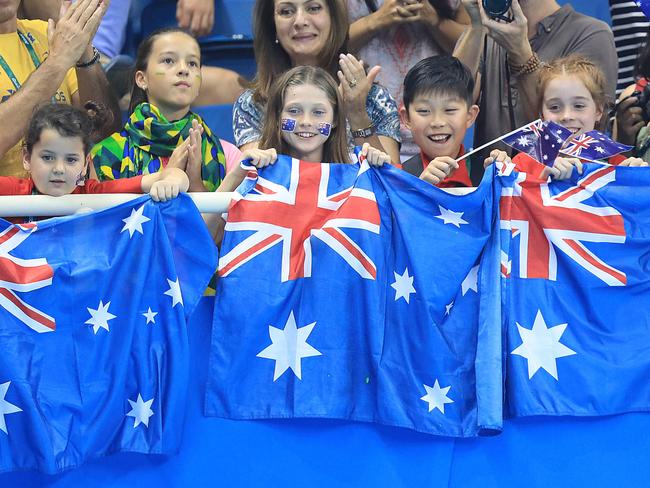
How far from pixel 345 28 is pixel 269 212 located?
1.38 meters

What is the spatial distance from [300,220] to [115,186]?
678 millimetres

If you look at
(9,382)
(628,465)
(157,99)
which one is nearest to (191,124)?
(157,99)

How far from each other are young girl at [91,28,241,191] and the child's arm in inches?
15.6

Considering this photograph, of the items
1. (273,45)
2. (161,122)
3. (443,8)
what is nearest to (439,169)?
(161,122)

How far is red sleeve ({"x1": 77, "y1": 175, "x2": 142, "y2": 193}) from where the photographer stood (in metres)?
4.04

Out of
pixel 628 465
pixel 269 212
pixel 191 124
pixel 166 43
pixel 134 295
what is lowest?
pixel 628 465

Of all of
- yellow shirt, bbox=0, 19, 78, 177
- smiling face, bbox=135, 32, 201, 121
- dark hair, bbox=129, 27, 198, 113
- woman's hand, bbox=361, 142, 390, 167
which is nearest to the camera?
woman's hand, bbox=361, 142, 390, 167

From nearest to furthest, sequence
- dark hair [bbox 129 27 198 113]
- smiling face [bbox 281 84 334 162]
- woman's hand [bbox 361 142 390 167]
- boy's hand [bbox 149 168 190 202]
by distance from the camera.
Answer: boy's hand [bbox 149 168 190 202], woman's hand [bbox 361 142 390 167], smiling face [bbox 281 84 334 162], dark hair [bbox 129 27 198 113]

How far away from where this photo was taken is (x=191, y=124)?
4.70 metres

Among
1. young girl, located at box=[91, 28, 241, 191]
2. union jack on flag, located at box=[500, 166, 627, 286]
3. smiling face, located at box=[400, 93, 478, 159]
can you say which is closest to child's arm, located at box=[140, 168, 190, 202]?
young girl, located at box=[91, 28, 241, 191]

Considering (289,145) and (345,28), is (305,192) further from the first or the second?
(345,28)

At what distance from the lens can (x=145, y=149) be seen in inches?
181

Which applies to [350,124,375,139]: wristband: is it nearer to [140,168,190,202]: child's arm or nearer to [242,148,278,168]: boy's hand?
[242,148,278,168]: boy's hand

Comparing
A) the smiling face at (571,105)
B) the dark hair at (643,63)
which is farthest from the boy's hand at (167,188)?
the dark hair at (643,63)
